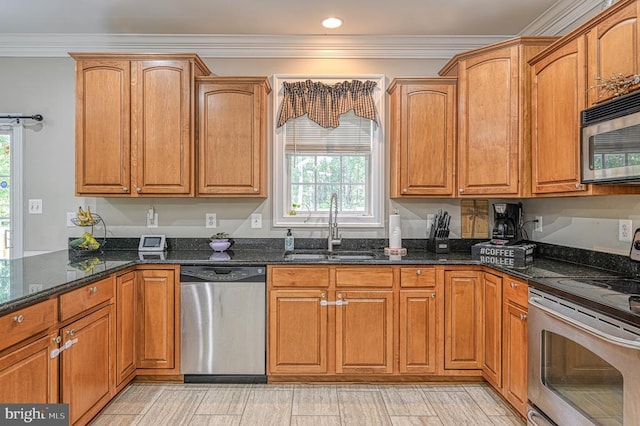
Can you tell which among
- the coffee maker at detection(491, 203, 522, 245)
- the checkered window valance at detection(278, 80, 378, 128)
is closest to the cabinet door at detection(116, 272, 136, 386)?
the checkered window valance at detection(278, 80, 378, 128)

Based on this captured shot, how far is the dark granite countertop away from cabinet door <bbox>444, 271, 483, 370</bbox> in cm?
14

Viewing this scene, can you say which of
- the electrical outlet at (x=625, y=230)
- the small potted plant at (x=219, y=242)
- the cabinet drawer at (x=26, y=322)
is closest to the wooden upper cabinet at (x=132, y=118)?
the small potted plant at (x=219, y=242)

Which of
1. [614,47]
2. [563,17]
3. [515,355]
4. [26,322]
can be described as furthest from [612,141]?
[26,322]

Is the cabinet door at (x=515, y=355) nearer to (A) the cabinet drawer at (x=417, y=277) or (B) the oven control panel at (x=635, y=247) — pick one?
(A) the cabinet drawer at (x=417, y=277)

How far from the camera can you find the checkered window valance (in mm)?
3529

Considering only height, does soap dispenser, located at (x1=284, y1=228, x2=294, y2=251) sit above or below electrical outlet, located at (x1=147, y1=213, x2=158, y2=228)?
below

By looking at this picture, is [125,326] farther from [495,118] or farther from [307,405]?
[495,118]

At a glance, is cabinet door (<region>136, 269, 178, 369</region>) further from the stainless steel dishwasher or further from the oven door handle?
the oven door handle

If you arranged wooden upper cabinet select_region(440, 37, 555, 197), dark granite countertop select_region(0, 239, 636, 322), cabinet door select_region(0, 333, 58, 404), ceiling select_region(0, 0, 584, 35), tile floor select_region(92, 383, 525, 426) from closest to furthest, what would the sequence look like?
1. cabinet door select_region(0, 333, 58, 404)
2. dark granite countertop select_region(0, 239, 636, 322)
3. tile floor select_region(92, 383, 525, 426)
4. wooden upper cabinet select_region(440, 37, 555, 197)
5. ceiling select_region(0, 0, 584, 35)

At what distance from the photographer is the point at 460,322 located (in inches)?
114

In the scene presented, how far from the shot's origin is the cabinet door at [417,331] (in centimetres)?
290

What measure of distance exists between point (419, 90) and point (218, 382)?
2.66 metres

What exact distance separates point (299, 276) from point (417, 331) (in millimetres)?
915

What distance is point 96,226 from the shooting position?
3.57 metres
